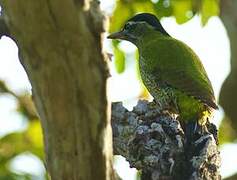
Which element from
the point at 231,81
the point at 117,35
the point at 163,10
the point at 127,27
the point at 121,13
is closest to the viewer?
the point at 231,81

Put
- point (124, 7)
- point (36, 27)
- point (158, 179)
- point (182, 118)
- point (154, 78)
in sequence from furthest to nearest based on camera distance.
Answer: point (154, 78) → point (124, 7) → point (182, 118) → point (158, 179) → point (36, 27)

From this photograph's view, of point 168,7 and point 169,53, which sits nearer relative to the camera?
point 168,7

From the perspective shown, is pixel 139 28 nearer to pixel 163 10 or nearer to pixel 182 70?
pixel 182 70

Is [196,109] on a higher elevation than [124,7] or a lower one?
lower

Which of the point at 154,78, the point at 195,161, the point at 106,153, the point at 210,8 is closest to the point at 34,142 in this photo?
the point at 154,78

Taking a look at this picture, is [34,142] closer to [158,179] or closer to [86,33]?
[158,179]

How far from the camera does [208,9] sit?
5.05 m

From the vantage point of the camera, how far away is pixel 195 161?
3.52 m

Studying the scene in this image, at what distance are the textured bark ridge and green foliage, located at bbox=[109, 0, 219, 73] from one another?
3.96 feet

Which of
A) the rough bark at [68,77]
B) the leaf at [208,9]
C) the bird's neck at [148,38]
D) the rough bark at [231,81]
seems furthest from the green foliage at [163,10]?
the rough bark at [68,77]

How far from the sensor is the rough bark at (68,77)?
8.72ft

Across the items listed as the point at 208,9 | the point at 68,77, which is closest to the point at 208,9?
the point at 208,9

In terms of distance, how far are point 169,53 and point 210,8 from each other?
1.16 meters

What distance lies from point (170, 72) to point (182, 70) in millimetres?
97
